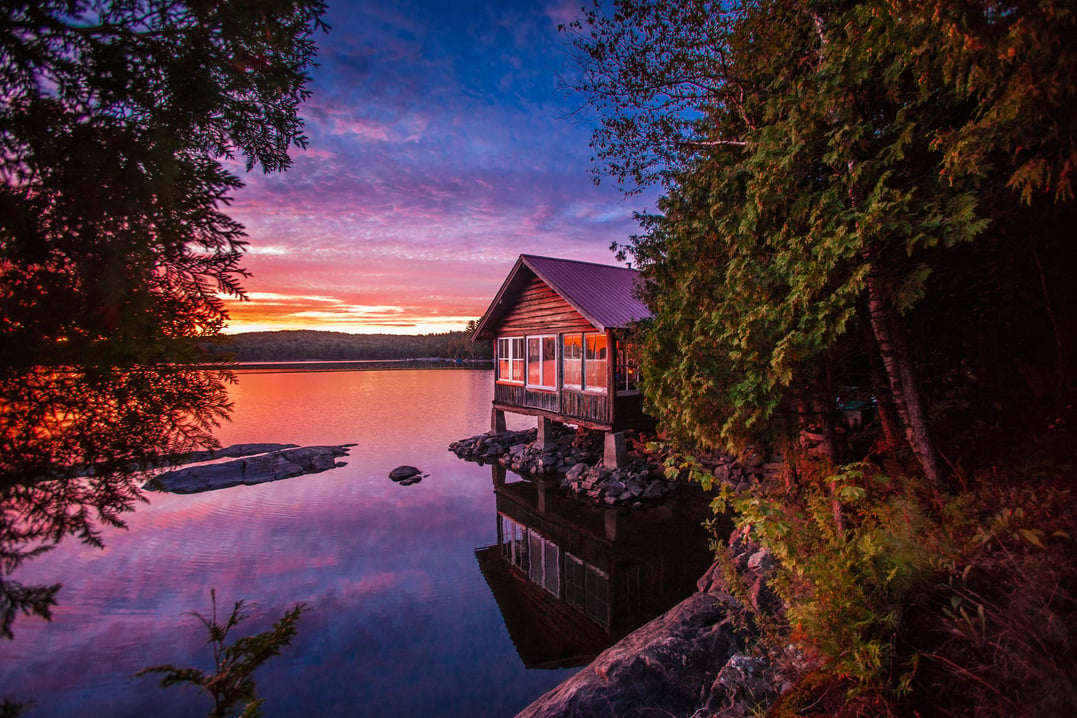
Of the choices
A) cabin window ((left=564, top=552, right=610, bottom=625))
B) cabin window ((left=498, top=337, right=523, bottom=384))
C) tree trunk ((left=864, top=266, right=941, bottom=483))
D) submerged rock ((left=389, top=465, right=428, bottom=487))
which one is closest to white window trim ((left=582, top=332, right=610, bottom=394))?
cabin window ((left=498, top=337, right=523, bottom=384))

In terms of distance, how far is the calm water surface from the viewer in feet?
18.4

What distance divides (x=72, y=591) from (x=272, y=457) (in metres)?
8.36

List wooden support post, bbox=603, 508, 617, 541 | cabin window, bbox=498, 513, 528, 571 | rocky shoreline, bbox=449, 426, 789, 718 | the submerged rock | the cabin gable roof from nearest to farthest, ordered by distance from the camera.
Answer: rocky shoreline, bbox=449, 426, 789, 718
cabin window, bbox=498, 513, 528, 571
wooden support post, bbox=603, 508, 617, 541
the cabin gable roof
the submerged rock

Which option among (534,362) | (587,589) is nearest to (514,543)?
(587,589)

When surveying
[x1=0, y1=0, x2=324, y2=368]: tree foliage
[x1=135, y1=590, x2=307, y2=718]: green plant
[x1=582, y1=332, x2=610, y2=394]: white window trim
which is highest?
[x1=0, y1=0, x2=324, y2=368]: tree foliage

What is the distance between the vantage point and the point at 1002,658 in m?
2.14

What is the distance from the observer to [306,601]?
299 inches

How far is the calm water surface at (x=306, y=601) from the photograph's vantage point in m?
5.59

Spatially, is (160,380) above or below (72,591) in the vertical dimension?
above

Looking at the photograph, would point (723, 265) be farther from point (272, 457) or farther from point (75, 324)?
point (272, 457)

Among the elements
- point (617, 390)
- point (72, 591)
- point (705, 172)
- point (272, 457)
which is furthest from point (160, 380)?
point (272, 457)

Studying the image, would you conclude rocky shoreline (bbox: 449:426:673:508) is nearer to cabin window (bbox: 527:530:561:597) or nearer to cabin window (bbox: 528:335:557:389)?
cabin window (bbox: 527:530:561:597)

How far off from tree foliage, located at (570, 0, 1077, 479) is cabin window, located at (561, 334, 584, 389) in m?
6.91

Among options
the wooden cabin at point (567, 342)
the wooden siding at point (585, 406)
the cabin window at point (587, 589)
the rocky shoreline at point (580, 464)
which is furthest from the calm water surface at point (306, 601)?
the wooden cabin at point (567, 342)
